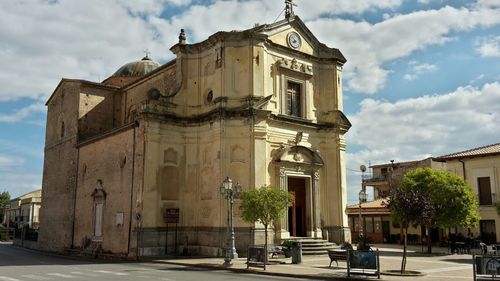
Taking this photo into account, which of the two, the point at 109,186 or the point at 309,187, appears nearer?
the point at 309,187

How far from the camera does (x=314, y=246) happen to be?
26.5 m

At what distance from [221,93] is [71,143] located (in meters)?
16.8

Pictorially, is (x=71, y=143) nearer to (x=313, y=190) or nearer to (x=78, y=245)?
(x=78, y=245)

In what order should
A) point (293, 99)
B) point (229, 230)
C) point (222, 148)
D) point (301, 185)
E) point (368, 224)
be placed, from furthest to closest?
1. point (368, 224)
2. point (293, 99)
3. point (301, 185)
4. point (222, 148)
5. point (229, 230)

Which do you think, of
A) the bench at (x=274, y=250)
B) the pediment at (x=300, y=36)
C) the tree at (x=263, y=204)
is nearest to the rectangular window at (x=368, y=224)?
the pediment at (x=300, y=36)

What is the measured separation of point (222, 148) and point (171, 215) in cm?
473

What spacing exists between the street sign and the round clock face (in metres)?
12.3

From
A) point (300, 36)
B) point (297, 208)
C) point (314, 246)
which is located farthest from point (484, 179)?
point (300, 36)

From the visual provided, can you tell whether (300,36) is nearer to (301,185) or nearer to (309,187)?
(301,185)

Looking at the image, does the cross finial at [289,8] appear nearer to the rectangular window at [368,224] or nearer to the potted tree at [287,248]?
the potted tree at [287,248]

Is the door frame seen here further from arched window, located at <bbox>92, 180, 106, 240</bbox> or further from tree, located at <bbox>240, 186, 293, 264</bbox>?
arched window, located at <bbox>92, 180, 106, 240</bbox>

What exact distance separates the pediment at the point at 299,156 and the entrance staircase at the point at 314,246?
14.6 feet

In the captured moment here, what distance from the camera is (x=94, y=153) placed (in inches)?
1320

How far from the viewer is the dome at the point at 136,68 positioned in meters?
42.8
